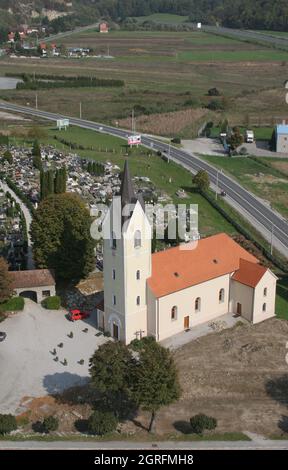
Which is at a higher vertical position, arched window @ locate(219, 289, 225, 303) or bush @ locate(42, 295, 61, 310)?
arched window @ locate(219, 289, 225, 303)

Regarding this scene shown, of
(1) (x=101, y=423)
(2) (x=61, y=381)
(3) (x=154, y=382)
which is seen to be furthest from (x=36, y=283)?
(3) (x=154, y=382)

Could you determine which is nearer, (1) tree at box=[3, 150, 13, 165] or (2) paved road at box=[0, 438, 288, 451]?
(2) paved road at box=[0, 438, 288, 451]

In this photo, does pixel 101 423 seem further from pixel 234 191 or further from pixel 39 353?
pixel 234 191

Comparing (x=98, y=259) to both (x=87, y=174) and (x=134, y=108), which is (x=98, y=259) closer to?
(x=87, y=174)

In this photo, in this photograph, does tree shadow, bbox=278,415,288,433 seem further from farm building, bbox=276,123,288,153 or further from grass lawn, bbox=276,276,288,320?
farm building, bbox=276,123,288,153


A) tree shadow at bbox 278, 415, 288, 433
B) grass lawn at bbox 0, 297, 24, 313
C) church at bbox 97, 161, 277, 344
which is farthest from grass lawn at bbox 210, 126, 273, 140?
tree shadow at bbox 278, 415, 288, 433

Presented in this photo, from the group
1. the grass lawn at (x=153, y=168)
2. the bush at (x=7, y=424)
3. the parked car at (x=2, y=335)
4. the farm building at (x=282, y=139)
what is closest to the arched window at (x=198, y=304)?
the parked car at (x=2, y=335)
